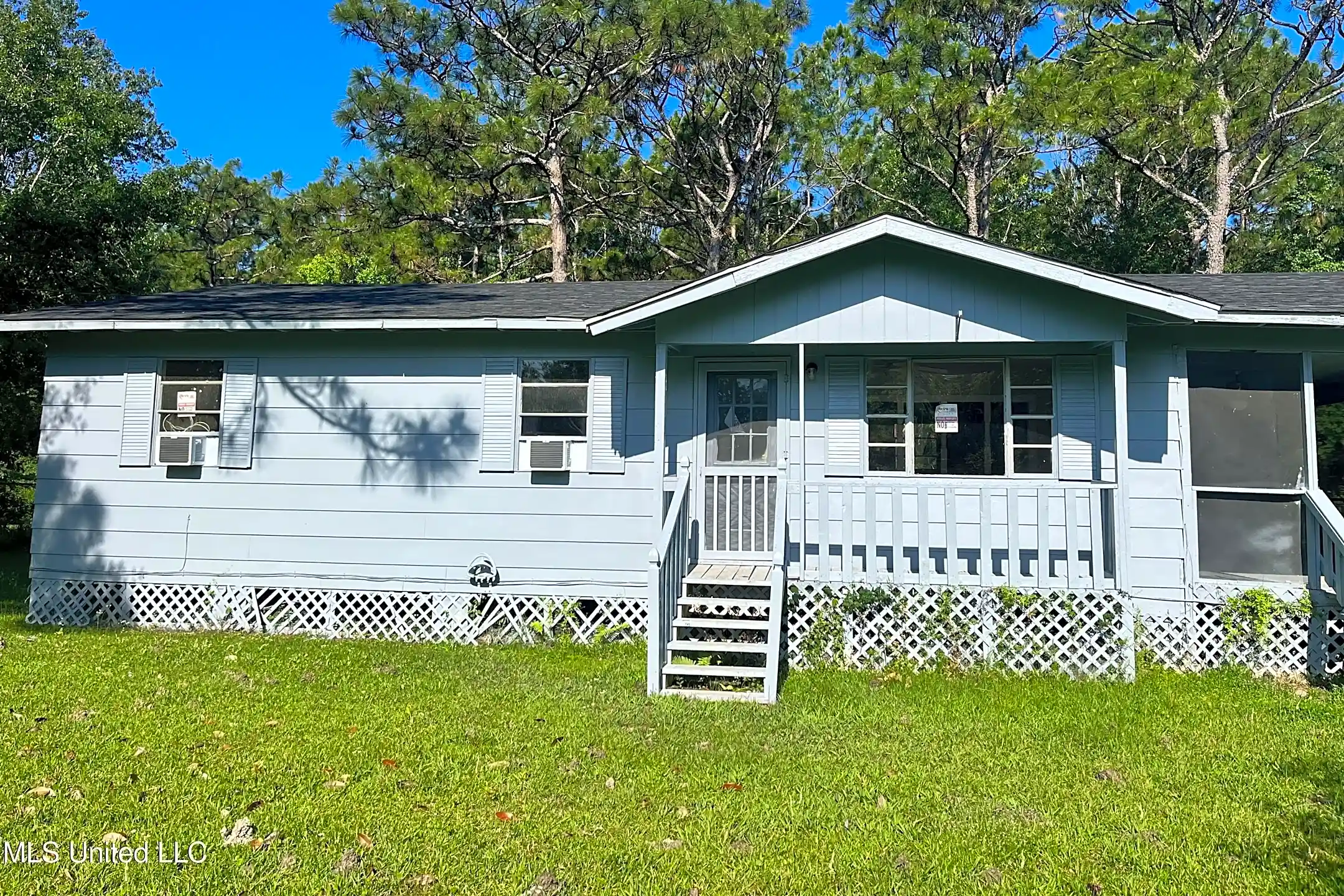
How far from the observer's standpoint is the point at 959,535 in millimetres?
7621

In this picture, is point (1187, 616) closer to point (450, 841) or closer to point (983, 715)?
point (983, 715)

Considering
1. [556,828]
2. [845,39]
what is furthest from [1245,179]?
[556,828]

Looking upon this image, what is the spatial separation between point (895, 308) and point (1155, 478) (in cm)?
286

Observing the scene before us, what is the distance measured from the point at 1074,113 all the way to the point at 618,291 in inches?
410

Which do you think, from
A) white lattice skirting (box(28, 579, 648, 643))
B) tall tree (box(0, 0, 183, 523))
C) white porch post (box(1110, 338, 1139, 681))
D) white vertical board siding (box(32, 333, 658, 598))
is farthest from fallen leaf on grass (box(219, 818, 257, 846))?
tall tree (box(0, 0, 183, 523))

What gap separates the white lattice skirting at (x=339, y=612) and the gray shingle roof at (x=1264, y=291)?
18.8 feet

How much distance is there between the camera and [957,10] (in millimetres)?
18359

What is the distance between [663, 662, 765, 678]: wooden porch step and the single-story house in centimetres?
4

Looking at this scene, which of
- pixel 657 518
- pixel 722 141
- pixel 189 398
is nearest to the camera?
pixel 657 518

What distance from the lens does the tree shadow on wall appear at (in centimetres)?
A: 848

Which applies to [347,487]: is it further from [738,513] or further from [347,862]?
[347,862]

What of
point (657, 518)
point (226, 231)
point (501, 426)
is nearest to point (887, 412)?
point (657, 518)

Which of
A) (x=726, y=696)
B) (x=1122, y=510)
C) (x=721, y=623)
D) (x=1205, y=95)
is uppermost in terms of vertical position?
(x=1205, y=95)

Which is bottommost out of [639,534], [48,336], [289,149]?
[639,534]
